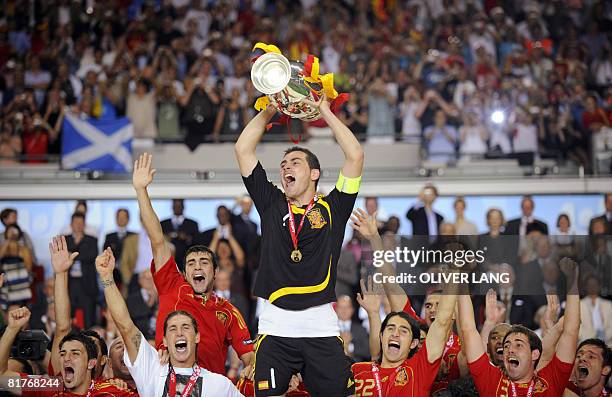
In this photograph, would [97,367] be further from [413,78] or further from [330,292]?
[413,78]

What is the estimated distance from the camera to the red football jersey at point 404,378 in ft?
24.7

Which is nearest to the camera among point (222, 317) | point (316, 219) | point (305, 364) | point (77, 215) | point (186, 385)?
point (305, 364)

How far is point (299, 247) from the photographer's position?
6926 millimetres

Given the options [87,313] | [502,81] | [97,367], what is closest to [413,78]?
[502,81]

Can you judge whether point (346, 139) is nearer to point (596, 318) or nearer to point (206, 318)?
point (206, 318)

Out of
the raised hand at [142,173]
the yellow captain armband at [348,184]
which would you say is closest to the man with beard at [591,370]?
the yellow captain armband at [348,184]

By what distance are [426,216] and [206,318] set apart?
6270 millimetres

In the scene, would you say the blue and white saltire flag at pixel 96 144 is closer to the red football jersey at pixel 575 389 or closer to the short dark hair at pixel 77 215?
the short dark hair at pixel 77 215

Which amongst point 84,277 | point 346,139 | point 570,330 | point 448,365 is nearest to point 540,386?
point 570,330

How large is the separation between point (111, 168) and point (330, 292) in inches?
344

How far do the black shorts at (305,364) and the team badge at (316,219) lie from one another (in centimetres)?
74

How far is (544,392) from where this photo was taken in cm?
773

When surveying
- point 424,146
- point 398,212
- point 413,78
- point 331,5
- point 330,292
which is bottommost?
point 330,292

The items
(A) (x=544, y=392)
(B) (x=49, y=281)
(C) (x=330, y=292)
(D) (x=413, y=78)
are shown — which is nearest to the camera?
(C) (x=330, y=292)
